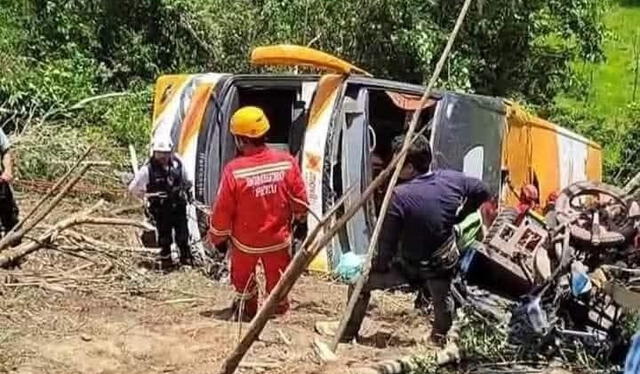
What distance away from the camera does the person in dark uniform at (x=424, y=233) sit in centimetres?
675

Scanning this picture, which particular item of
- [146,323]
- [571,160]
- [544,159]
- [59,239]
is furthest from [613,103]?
[146,323]

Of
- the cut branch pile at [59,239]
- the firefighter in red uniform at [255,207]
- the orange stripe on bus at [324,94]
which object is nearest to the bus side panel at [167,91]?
the orange stripe on bus at [324,94]

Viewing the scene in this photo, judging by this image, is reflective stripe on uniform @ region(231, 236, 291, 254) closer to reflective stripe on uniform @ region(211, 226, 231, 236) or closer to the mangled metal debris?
reflective stripe on uniform @ region(211, 226, 231, 236)

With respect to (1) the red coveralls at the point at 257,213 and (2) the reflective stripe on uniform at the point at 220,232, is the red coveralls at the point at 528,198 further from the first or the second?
(2) the reflective stripe on uniform at the point at 220,232

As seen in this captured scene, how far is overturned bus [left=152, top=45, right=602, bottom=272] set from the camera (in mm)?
8906

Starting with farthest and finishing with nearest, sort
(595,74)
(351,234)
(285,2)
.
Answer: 1. (595,74)
2. (285,2)
3. (351,234)

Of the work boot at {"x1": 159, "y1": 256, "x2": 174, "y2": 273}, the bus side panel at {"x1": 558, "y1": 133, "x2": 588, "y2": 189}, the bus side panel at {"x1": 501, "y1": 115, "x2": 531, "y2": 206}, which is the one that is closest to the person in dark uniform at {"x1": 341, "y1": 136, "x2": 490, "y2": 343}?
the work boot at {"x1": 159, "y1": 256, "x2": 174, "y2": 273}

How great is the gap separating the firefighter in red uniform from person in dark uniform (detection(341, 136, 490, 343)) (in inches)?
24.3

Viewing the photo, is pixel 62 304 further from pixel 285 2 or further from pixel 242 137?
pixel 285 2

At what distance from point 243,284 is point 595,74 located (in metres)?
19.8

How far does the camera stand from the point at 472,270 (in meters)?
7.39

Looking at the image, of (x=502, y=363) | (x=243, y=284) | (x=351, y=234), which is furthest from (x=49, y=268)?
(x=502, y=363)

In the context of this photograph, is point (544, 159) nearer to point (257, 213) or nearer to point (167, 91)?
point (167, 91)

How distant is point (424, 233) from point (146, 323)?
168 cm
